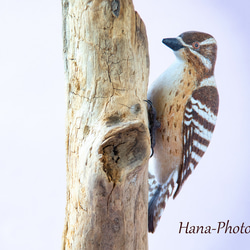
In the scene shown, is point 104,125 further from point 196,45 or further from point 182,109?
point 196,45

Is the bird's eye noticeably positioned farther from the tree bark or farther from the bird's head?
the tree bark

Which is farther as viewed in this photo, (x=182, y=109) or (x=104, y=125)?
(x=182, y=109)

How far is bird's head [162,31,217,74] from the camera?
140 cm

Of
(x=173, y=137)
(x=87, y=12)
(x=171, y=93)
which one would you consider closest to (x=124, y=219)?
(x=173, y=137)

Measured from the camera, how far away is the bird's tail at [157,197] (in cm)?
146

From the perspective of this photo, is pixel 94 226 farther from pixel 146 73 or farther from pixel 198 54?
pixel 198 54

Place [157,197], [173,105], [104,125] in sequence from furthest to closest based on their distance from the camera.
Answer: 1. [157,197]
2. [173,105]
3. [104,125]

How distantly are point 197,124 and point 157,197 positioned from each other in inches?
13.4

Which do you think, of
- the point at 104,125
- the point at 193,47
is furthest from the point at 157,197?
the point at 193,47

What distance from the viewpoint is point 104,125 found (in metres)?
1.13

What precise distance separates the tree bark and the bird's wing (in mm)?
266

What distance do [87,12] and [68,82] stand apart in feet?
0.78

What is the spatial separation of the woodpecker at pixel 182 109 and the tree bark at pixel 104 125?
0.20 metres

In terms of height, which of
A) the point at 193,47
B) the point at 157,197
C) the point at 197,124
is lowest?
the point at 157,197
